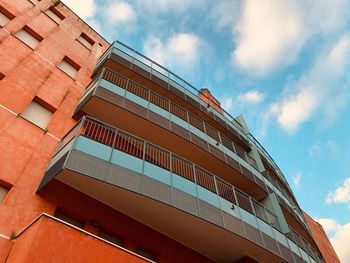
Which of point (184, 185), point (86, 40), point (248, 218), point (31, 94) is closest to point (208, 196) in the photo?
point (184, 185)

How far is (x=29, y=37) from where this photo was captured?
51.3 ft

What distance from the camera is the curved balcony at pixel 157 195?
904 centimetres

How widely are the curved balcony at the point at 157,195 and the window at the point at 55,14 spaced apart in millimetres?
11938

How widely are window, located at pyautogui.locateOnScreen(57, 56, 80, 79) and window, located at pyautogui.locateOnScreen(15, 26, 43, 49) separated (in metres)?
1.63

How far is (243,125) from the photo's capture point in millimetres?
24219

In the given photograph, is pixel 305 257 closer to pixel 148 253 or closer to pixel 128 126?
pixel 148 253

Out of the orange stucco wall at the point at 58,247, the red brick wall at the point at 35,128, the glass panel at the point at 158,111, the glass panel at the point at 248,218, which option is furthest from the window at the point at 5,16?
the glass panel at the point at 248,218

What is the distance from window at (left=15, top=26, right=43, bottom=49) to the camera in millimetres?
15084

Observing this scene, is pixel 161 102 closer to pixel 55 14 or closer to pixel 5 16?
pixel 5 16

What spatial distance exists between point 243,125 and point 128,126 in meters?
13.3

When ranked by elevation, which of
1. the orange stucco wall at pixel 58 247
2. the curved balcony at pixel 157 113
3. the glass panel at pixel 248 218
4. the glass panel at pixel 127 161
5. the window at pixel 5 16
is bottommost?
the orange stucco wall at pixel 58 247

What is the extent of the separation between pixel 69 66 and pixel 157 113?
6293 millimetres

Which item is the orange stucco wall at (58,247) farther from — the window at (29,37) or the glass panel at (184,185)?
the window at (29,37)

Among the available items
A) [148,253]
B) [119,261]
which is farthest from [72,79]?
[119,261]
